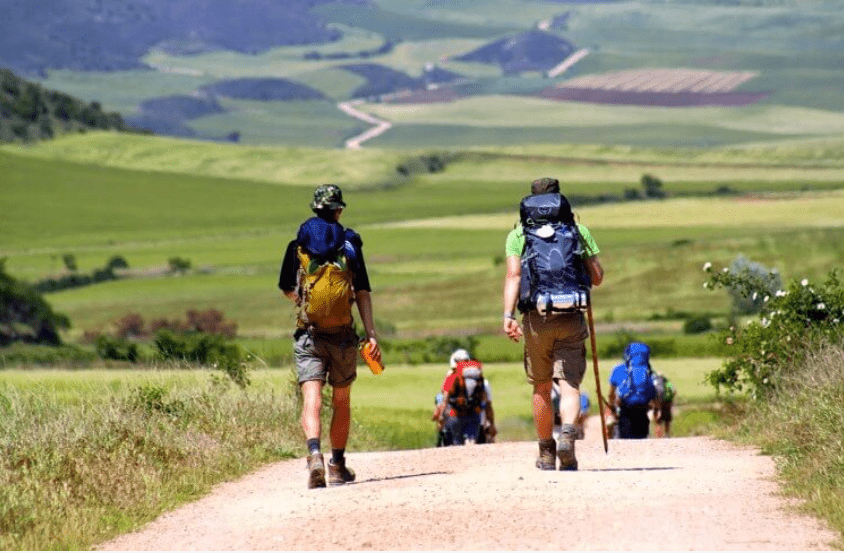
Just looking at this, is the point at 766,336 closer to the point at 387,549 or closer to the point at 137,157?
the point at 387,549

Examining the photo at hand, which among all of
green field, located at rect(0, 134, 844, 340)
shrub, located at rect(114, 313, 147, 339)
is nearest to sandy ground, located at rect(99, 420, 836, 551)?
green field, located at rect(0, 134, 844, 340)

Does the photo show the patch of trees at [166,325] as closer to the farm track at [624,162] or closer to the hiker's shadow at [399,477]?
the hiker's shadow at [399,477]

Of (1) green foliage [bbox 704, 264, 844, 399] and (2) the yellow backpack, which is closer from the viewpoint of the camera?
(2) the yellow backpack

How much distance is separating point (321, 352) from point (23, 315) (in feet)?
196

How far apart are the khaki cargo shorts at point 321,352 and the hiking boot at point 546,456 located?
4.35 ft

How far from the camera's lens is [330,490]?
38.3 ft

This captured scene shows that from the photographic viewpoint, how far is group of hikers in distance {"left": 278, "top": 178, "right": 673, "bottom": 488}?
1225 centimetres

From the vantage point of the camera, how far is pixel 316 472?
12.0 metres

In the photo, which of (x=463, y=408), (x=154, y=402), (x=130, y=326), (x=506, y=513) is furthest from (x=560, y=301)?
(x=130, y=326)

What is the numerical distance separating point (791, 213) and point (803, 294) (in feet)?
320

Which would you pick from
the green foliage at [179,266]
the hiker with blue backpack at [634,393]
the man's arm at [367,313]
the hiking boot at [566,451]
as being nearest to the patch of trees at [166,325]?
the green foliage at [179,266]

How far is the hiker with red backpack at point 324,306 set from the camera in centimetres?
1221

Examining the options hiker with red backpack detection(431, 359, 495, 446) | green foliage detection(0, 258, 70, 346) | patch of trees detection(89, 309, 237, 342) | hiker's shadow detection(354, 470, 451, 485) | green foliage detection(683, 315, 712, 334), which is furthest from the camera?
patch of trees detection(89, 309, 237, 342)

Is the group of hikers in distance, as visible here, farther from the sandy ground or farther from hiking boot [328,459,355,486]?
the sandy ground
